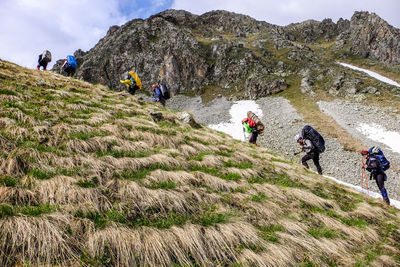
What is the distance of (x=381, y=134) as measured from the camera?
30.5 m

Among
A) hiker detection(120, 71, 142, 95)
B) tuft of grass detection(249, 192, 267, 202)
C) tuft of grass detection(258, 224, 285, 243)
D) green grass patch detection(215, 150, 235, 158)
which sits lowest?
tuft of grass detection(258, 224, 285, 243)

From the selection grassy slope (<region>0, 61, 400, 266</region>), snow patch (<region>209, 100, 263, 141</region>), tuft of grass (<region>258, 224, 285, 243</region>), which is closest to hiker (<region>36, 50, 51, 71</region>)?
grassy slope (<region>0, 61, 400, 266</region>)

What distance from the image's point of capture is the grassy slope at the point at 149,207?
10.8ft

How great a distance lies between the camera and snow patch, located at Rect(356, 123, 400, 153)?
2747 cm

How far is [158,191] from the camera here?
16.4 feet

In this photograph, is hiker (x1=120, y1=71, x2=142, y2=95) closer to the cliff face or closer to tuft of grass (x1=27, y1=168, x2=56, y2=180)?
tuft of grass (x1=27, y1=168, x2=56, y2=180)

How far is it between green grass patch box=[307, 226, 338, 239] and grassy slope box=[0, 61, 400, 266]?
28 mm

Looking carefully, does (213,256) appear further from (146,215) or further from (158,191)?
(158,191)

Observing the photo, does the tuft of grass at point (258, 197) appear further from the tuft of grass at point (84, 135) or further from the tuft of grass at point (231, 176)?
the tuft of grass at point (84, 135)

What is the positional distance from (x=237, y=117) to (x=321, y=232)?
43499 millimetres

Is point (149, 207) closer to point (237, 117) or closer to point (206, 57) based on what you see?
point (237, 117)

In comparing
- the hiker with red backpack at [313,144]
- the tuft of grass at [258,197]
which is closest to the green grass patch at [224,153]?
the tuft of grass at [258,197]

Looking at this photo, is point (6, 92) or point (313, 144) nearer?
point (6, 92)

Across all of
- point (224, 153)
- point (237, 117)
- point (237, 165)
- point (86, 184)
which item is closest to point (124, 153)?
point (86, 184)
